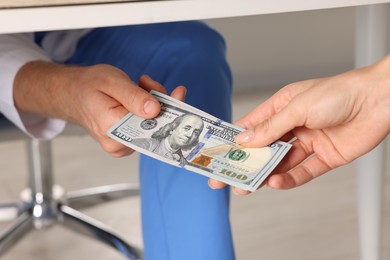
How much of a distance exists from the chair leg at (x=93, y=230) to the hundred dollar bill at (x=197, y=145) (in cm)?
73

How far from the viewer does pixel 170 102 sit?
0.95m

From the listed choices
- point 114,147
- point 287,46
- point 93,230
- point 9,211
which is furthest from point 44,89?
point 287,46

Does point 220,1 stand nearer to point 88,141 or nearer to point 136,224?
point 136,224

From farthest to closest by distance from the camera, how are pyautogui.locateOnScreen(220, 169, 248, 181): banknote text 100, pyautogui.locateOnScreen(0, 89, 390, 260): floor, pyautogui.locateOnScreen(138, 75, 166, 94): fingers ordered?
pyautogui.locateOnScreen(0, 89, 390, 260): floor < pyautogui.locateOnScreen(138, 75, 166, 94): fingers < pyautogui.locateOnScreen(220, 169, 248, 181): banknote text 100

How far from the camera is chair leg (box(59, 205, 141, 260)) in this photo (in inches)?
64.7

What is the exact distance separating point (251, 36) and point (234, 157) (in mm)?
1752

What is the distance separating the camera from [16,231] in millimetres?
1678

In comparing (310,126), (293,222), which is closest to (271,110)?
→ (310,126)

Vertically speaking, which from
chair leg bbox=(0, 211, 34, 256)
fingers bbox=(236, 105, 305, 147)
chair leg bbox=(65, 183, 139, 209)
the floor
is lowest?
the floor

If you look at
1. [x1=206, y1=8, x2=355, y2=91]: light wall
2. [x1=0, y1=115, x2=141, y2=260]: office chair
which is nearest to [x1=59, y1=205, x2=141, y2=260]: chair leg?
[x1=0, y1=115, x2=141, y2=260]: office chair

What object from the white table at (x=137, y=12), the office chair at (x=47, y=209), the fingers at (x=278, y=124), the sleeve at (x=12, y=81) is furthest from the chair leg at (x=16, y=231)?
the white table at (x=137, y=12)

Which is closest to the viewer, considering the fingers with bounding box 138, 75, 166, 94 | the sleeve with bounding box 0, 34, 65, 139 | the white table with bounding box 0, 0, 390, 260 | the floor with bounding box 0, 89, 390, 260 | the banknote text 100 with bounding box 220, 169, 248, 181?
the white table with bounding box 0, 0, 390, 260

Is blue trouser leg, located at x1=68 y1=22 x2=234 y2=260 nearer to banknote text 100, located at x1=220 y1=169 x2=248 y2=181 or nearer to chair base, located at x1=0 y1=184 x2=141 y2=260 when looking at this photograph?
banknote text 100, located at x1=220 y1=169 x2=248 y2=181

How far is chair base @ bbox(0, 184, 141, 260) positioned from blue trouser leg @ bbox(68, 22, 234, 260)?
51 centimetres
